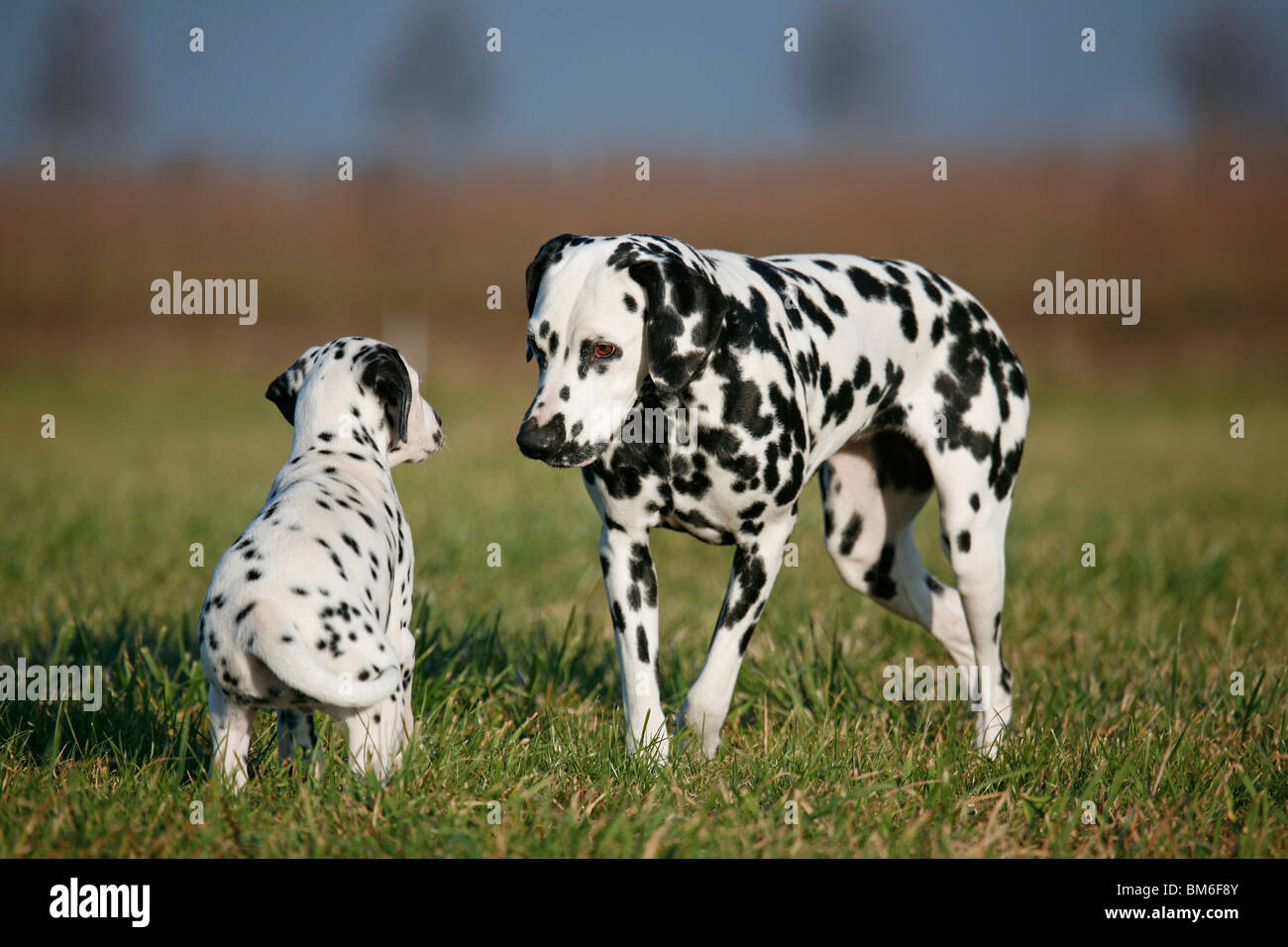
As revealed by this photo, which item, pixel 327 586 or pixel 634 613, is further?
pixel 634 613

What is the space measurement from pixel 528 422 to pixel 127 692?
2298 millimetres

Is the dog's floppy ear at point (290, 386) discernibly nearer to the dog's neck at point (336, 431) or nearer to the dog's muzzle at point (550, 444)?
the dog's neck at point (336, 431)

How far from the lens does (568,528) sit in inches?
383

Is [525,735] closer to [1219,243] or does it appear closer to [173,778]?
[173,778]

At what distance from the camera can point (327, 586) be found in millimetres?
3662

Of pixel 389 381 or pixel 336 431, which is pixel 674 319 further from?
pixel 336 431

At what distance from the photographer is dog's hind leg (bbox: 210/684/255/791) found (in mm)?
3787

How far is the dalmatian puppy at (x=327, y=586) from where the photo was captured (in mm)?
3547

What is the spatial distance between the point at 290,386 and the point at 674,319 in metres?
1.57

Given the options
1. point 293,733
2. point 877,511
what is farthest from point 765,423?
point 293,733

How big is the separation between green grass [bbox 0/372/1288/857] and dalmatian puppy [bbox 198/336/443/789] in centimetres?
19

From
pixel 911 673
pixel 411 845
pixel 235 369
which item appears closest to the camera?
pixel 411 845

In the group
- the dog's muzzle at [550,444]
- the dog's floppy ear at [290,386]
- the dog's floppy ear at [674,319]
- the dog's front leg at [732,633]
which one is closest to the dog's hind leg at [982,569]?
the dog's front leg at [732,633]

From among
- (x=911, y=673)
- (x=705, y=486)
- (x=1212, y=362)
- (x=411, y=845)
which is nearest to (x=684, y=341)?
(x=705, y=486)
